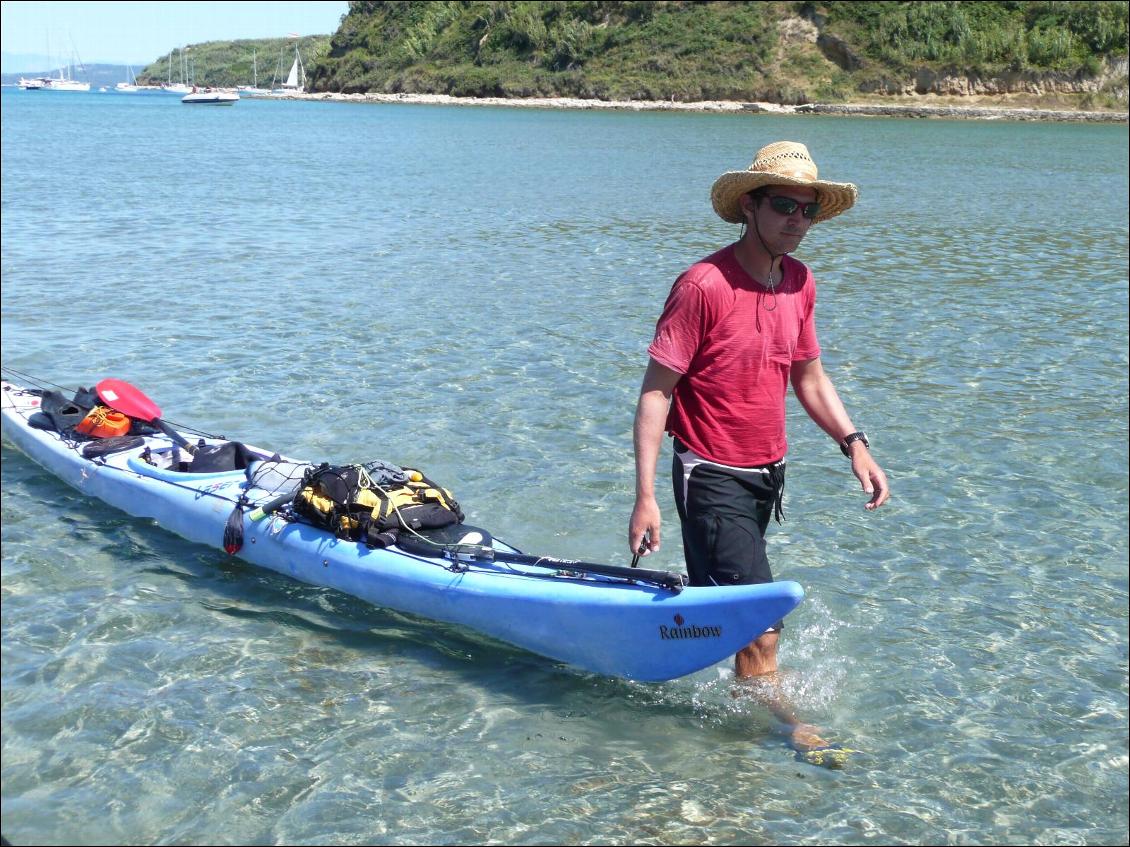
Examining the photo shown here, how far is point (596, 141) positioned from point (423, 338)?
131ft

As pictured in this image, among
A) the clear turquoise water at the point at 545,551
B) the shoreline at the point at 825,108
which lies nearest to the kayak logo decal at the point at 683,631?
the clear turquoise water at the point at 545,551

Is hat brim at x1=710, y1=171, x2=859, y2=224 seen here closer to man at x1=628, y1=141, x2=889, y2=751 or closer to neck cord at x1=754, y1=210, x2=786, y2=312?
man at x1=628, y1=141, x2=889, y2=751

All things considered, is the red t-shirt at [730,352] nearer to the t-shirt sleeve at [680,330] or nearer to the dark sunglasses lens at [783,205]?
the t-shirt sleeve at [680,330]

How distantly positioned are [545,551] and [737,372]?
327 cm

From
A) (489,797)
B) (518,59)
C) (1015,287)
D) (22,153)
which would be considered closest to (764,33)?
(518,59)

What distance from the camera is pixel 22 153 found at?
39594mm

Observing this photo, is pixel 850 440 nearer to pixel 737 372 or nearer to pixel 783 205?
pixel 737 372

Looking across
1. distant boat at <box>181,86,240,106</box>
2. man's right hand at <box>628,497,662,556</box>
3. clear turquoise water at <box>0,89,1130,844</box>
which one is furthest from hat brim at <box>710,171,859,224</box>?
distant boat at <box>181,86,240,106</box>

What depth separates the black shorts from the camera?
4.65m

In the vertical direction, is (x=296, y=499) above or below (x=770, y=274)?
below

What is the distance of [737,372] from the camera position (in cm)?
456

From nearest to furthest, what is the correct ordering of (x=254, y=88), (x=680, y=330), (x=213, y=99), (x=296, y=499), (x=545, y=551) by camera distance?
(x=680, y=330) → (x=296, y=499) → (x=545, y=551) → (x=213, y=99) → (x=254, y=88)

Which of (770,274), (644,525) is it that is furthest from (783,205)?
(644,525)

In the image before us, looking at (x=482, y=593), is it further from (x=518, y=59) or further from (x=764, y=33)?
(x=518, y=59)
